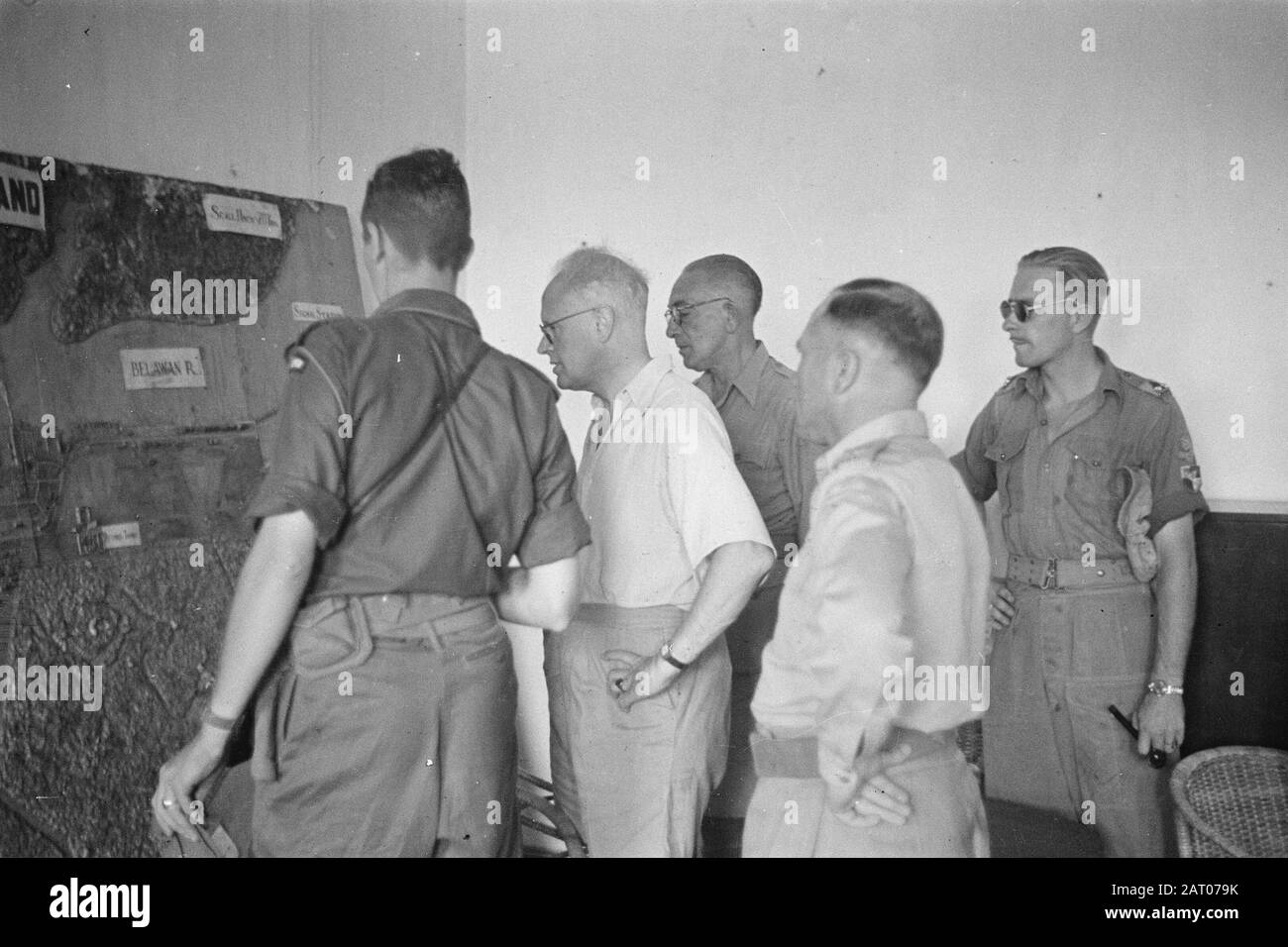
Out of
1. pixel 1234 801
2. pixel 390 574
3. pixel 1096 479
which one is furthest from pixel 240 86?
pixel 1234 801

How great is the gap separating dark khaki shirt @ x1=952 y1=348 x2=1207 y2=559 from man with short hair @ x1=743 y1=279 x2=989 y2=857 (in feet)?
1.16

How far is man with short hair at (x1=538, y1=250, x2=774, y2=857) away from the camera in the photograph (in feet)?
6.99

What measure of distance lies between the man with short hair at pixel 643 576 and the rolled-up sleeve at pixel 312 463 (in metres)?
0.54

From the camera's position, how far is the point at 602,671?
222 centimetres

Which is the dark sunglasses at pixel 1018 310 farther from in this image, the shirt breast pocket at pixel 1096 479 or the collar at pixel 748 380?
the collar at pixel 748 380

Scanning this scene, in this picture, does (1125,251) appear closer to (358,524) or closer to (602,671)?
(602,671)

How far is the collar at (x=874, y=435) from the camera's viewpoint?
6.12 ft

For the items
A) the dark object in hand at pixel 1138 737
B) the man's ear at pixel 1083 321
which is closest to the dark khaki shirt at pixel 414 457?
the man's ear at pixel 1083 321

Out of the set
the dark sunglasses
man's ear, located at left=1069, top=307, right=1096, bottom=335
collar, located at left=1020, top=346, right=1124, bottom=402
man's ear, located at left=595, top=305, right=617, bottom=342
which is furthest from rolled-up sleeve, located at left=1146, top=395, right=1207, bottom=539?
man's ear, located at left=595, top=305, right=617, bottom=342

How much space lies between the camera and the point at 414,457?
6.02 feet

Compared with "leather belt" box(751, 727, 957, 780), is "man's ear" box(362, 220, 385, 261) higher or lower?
higher

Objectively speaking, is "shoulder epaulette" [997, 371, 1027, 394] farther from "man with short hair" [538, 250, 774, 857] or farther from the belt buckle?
"man with short hair" [538, 250, 774, 857]
